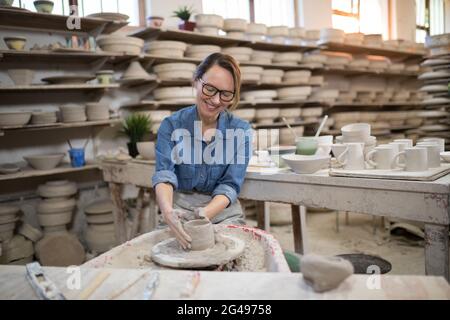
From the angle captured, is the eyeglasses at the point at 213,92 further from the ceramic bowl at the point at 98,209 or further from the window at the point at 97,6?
the window at the point at 97,6

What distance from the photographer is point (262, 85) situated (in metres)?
5.18

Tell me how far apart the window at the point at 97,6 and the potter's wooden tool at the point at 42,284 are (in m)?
3.66

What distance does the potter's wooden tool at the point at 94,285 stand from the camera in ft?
2.88

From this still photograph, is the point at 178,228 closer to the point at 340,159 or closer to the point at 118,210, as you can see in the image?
the point at 340,159

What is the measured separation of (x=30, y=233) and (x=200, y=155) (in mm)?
2399

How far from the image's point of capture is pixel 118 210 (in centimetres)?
329

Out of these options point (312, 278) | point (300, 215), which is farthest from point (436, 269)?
point (300, 215)

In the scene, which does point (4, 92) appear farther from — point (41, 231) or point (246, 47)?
point (246, 47)

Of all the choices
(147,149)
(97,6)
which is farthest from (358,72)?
(147,149)

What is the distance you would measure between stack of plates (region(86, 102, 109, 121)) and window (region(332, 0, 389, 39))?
183 inches

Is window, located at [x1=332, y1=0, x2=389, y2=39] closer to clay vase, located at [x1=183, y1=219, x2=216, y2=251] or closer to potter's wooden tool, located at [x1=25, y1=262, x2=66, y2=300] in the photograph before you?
clay vase, located at [x1=183, y1=219, x2=216, y2=251]

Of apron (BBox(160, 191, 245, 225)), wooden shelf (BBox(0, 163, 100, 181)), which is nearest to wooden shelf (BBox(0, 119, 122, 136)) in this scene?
wooden shelf (BBox(0, 163, 100, 181))

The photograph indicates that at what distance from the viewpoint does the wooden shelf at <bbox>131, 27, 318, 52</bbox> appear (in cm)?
413
